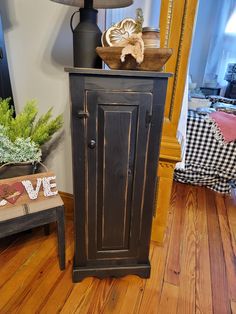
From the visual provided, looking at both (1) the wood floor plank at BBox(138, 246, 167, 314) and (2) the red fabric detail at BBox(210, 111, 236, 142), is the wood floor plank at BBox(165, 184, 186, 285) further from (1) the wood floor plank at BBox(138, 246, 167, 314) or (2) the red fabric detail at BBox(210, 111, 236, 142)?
(2) the red fabric detail at BBox(210, 111, 236, 142)

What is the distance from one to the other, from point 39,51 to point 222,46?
4.35 meters

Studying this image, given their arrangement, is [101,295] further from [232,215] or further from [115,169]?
[232,215]

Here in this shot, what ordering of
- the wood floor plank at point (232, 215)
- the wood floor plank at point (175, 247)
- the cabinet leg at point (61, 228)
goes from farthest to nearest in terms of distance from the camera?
1. the wood floor plank at point (232, 215)
2. the wood floor plank at point (175, 247)
3. the cabinet leg at point (61, 228)

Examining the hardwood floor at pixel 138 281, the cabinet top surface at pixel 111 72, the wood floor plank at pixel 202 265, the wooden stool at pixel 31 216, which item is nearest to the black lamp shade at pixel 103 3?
the cabinet top surface at pixel 111 72

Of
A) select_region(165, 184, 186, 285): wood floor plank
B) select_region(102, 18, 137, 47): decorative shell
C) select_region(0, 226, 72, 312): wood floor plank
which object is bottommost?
select_region(165, 184, 186, 285): wood floor plank

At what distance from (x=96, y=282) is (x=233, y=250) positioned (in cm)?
94

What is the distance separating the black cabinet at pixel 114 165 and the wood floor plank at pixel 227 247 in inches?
19.0

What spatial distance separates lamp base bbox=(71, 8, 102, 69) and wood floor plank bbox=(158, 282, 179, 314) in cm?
120

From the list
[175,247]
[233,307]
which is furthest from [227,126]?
[233,307]

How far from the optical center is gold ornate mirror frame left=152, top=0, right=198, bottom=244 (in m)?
1.01

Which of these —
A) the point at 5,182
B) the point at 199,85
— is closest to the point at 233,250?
the point at 5,182

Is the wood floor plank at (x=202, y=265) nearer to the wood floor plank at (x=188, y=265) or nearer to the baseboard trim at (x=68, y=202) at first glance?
the wood floor plank at (x=188, y=265)

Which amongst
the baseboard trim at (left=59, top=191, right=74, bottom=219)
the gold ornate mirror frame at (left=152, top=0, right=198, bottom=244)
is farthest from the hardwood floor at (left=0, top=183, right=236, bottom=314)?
the gold ornate mirror frame at (left=152, top=0, right=198, bottom=244)

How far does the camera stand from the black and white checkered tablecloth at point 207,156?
6.56 feet
